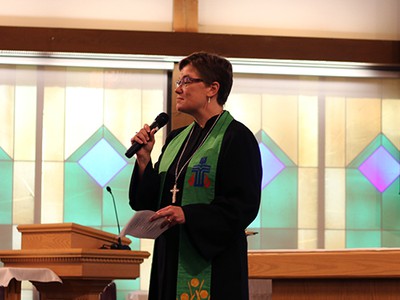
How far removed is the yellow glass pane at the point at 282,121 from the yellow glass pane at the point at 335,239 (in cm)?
64

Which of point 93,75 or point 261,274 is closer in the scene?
point 261,274

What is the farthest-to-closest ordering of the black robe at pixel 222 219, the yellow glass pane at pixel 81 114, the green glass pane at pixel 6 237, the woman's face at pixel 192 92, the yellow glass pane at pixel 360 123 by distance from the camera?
Answer: the yellow glass pane at pixel 360 123 → the yellow glass pane at pixel 81 114 → the green glass pane at pixel 6 237 → the woman's face at pixel 192 92 → the black robe at pixel 222 219

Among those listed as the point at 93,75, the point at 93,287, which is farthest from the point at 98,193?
the point at 93,287

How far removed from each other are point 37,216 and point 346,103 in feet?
8.56

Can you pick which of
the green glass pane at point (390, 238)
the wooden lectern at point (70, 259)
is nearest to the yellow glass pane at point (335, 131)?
the green glass pane at point (390, 238)

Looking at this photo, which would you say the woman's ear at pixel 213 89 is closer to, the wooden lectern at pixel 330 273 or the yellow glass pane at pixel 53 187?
the wooden lectern at pixel 330 273

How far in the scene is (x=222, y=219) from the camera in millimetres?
2895

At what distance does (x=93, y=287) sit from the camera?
2.97m

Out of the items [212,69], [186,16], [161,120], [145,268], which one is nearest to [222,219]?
[161,120]

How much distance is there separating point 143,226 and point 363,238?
175 inches

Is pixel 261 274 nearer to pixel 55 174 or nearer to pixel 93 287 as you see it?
pixel 93 287

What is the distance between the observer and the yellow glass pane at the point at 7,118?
22.3 ft

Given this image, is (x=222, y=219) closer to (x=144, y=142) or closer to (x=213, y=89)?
(x=144, y=142)

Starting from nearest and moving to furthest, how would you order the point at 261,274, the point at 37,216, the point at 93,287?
the point at 93,287, the point at 261,274, the point at 37,216
